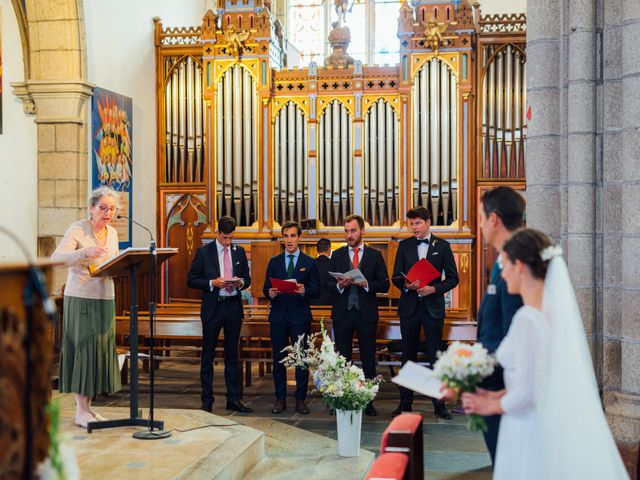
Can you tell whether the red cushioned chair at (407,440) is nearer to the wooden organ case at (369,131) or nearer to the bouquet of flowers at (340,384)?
the bouquet of flowers at (340,384)

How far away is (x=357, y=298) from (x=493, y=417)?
3.51 meters

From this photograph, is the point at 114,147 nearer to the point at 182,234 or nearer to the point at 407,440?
the point at 182,234

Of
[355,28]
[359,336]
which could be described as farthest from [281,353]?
[355,28]

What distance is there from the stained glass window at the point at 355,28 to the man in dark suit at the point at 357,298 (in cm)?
767

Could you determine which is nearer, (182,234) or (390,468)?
(390,468)

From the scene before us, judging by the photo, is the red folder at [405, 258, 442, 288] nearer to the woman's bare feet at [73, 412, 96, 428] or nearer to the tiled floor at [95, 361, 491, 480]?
the tiled floor at [95, 361, 491, 480]

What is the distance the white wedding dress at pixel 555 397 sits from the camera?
2916mm

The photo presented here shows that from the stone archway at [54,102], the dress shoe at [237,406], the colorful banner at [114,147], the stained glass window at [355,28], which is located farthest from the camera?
the stained glass window at [355,28]

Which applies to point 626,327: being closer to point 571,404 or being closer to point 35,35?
point 571,404

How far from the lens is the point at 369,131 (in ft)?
34.2

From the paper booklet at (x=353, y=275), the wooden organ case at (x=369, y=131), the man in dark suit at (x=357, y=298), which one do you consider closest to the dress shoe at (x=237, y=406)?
the man in dark suit at (x=357, y=298)

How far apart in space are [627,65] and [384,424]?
3.07 meters

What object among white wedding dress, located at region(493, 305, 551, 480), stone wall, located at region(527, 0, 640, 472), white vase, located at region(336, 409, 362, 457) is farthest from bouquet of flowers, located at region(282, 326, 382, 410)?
white wedding dress, located at region(493, 305, 551, 480)

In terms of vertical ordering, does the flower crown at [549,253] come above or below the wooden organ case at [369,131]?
below
